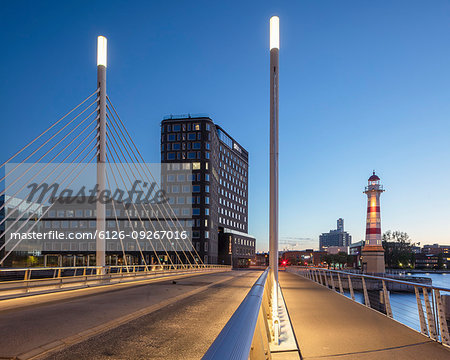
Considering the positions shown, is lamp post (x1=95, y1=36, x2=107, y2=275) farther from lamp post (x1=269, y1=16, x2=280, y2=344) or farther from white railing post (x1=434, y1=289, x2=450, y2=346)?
white railing post (x1=434, y1=289, x2=450, y2=346)

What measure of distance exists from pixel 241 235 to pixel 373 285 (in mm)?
62468

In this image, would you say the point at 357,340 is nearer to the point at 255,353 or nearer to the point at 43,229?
the point at 255,353

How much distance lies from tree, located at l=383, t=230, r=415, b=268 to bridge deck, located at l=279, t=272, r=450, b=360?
453ft

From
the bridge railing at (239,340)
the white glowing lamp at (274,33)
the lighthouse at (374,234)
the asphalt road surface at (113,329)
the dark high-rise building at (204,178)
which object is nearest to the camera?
the bridge railing at (239,340)

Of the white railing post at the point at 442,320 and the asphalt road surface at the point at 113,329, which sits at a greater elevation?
the white railing post at the point at 442,320

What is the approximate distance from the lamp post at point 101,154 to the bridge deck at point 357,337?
15.7 meters

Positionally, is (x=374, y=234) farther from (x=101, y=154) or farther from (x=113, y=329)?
(x=113, y=329)

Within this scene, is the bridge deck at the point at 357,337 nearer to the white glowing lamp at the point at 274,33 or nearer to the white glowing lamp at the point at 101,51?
the white glowing lamp at the point at 274,33

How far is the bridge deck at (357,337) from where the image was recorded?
21.2 ft

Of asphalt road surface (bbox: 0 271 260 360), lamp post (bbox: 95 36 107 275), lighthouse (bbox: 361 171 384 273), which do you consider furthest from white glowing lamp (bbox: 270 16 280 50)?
lighthouse (bbox: 361 171 384 273)

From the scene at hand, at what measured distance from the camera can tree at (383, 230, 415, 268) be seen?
13762 centimetres

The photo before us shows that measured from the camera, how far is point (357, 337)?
304 inches

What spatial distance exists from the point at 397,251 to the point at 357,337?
472 feet

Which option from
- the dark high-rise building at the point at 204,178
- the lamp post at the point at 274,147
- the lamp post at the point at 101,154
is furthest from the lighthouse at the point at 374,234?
the lamp post at the point at 274,147
